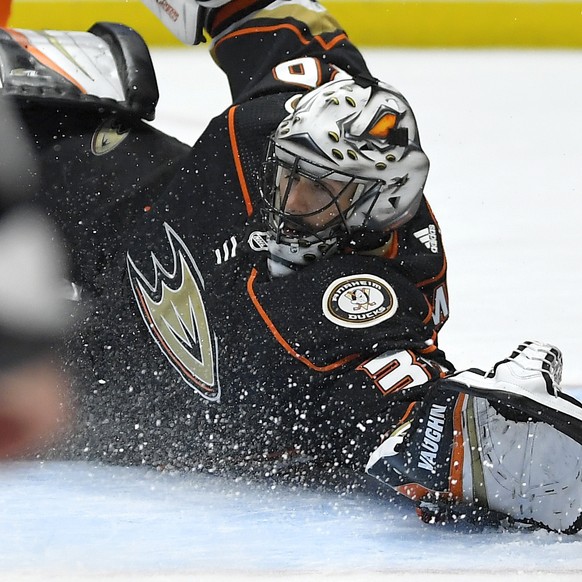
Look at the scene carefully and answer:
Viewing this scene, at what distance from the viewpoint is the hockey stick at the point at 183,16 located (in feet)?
8.36

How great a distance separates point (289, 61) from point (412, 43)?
131 inches

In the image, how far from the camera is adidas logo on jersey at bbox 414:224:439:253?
2.08 m

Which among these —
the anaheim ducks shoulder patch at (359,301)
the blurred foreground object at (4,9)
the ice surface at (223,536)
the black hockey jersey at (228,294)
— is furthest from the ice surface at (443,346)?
the blurred foreground object at (4,9)

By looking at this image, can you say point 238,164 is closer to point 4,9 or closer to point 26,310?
point 26,310

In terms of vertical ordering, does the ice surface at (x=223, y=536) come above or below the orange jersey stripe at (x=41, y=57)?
below

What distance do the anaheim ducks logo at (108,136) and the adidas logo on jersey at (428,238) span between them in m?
0.68

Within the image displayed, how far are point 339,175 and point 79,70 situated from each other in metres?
0.74

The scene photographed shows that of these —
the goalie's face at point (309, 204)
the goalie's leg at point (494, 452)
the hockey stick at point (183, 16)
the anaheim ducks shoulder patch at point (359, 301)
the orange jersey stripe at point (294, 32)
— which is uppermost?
the hockey stick at point (183, 16)

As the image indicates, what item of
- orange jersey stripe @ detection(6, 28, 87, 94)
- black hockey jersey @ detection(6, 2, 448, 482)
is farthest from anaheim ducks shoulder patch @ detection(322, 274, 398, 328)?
orange jersey stripe @ detection(6, 28, 87, 94)

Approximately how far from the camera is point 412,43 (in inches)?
220

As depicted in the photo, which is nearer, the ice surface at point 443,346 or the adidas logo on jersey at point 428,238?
the ice surface at point 443,346

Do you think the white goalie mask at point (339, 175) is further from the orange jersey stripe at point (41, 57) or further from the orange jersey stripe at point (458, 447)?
the orange jersey stripe at point (41, 57)

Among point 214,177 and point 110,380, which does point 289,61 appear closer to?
point 214,177

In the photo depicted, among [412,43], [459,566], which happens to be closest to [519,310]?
[459,566]
